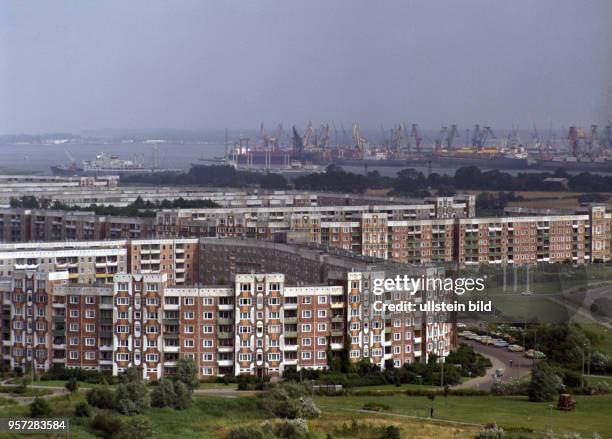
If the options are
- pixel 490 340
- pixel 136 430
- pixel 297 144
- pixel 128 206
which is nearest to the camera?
pixel 136 430

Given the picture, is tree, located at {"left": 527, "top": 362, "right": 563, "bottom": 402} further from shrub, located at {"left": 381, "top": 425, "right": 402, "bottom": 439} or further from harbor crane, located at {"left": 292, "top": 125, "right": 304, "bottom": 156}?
harbor crane, located at {"left": 292, "top": 125, "right": 304, "bottom": 156}

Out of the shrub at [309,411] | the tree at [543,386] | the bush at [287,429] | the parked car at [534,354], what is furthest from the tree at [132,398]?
the parked car at [534,354]

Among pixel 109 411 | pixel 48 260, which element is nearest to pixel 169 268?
pixel 48 260

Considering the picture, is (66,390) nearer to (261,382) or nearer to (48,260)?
(261,382)

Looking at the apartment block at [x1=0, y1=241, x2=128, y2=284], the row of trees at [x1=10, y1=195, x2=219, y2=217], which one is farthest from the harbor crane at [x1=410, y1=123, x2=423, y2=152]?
the apartment block at [x1=0, y1=241, x2=128, y2=284]

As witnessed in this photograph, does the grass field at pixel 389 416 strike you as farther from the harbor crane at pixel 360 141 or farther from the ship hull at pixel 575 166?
the harbor crane at pixel 360 141

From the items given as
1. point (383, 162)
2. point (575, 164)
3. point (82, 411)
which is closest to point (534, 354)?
point (82, 411)

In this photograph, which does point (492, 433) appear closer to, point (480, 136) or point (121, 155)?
point (480, 136)
